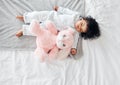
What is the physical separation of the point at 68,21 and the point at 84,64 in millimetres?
260

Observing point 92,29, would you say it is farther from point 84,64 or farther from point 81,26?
point 84,64

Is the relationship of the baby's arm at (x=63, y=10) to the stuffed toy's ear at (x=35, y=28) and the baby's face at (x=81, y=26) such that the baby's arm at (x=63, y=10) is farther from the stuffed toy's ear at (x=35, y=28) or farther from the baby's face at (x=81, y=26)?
the stuffed toy's ear at (x=35, y=28)

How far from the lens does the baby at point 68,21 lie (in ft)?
3.93

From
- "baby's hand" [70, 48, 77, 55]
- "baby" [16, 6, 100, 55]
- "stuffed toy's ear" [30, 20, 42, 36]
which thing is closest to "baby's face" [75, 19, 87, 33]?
"baby" [16, 6, 100, 55]

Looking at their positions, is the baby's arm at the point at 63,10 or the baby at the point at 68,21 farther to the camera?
the baby's arm at the point at 63,10

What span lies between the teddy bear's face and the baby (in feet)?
0.20

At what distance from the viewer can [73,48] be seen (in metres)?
1.20

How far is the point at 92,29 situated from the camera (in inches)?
46.9

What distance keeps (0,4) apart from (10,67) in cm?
42

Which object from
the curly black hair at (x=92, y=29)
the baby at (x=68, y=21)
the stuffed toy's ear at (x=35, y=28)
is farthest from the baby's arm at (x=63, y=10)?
the stuffed toy's ear at (x=35, y=28)

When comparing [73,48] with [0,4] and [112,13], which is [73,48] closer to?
[112,13]

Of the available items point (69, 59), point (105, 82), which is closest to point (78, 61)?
point (69, 59)

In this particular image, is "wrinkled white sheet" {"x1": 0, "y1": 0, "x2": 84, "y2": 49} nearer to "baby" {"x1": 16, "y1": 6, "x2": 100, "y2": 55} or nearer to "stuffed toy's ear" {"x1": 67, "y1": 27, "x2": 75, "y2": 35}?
"baby" {"x1": 16, "y1": 6, "x2": 100, "y2": 55}

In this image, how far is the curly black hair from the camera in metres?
1.19
